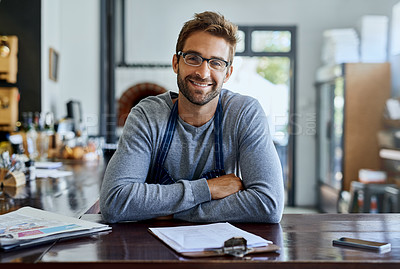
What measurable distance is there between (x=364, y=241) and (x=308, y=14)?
543 cm

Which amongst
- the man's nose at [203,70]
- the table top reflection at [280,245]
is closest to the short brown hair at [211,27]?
the man's nose at [203,70]

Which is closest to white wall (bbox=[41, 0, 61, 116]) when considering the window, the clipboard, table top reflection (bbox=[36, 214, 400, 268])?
the window

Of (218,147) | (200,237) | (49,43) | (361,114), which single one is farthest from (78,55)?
(200,237)

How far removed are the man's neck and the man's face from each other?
3 centimetres

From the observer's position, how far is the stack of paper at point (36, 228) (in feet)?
3.58

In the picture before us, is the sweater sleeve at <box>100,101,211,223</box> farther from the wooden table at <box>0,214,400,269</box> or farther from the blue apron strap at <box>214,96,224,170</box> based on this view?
the blue apron strap at <box>214,96,224,170</box>

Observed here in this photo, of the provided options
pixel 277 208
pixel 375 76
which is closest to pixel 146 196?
pixel 277 208

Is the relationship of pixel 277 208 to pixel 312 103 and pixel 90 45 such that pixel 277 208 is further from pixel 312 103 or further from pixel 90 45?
pixel 312 103

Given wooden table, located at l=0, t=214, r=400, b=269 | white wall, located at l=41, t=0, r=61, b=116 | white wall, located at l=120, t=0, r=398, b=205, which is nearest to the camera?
wooden table, located at l=0, t=214, r=400, b=269

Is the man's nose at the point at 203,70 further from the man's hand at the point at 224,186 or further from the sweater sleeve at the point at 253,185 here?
the man's hand at the point at 224,186

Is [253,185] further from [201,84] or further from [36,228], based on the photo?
[36,228]

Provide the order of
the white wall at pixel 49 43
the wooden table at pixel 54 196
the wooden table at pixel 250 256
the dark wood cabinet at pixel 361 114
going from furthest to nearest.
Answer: the dark wood cabinet at pixel 361 114 < the white wall at pixel 49 43 < the wooden table at pixel 54 196 < the wooden table at pixel 250 256

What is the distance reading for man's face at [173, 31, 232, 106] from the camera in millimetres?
1638

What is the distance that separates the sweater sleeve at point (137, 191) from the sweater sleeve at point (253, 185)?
43 mm
